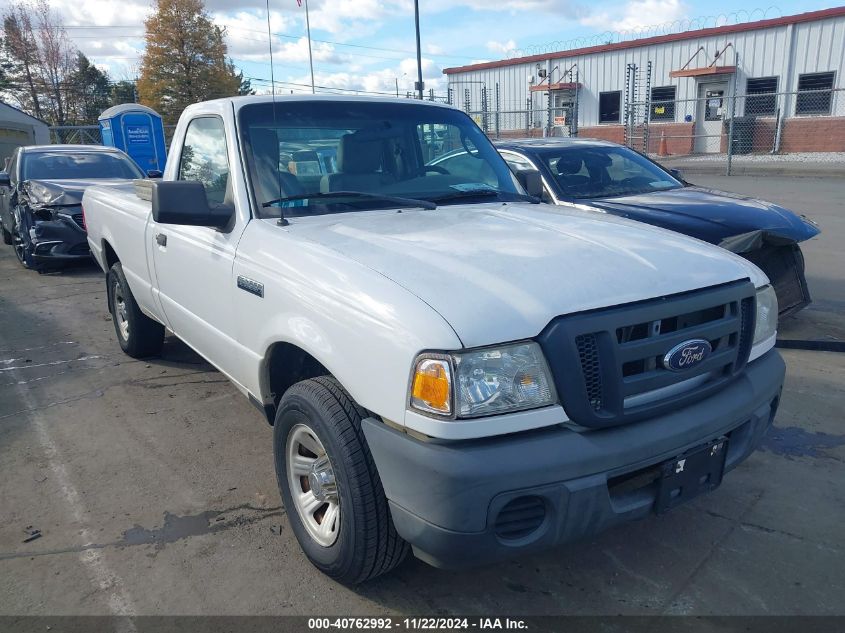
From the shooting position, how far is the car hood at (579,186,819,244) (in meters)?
5.45

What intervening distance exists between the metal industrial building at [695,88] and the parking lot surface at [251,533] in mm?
18083

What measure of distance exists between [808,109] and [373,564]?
2773 centimetres

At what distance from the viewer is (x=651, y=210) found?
19.0ft

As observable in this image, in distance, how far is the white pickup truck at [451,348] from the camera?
2.18 m

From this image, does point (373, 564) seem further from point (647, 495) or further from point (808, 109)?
point (808, 109)

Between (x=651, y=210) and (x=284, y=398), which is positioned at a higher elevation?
(x=651, y=210)

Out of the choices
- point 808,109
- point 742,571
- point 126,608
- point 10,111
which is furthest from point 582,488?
point 10,111

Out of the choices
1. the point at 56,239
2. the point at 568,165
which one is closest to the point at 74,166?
the point at 56,239

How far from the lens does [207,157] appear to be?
12.9ft

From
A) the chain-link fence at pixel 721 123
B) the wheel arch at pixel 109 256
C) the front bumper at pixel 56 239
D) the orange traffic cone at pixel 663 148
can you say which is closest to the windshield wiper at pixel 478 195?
the wheel arch at pixel 109 256

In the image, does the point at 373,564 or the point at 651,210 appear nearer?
the point at 373,564

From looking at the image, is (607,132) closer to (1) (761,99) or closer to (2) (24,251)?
(1) (761,99)

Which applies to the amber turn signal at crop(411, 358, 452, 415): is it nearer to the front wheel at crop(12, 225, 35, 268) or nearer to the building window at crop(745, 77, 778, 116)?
the front wheel at crop(12, 225, 35, 268)

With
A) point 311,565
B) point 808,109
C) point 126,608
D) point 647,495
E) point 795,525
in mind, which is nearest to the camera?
point 647,495
